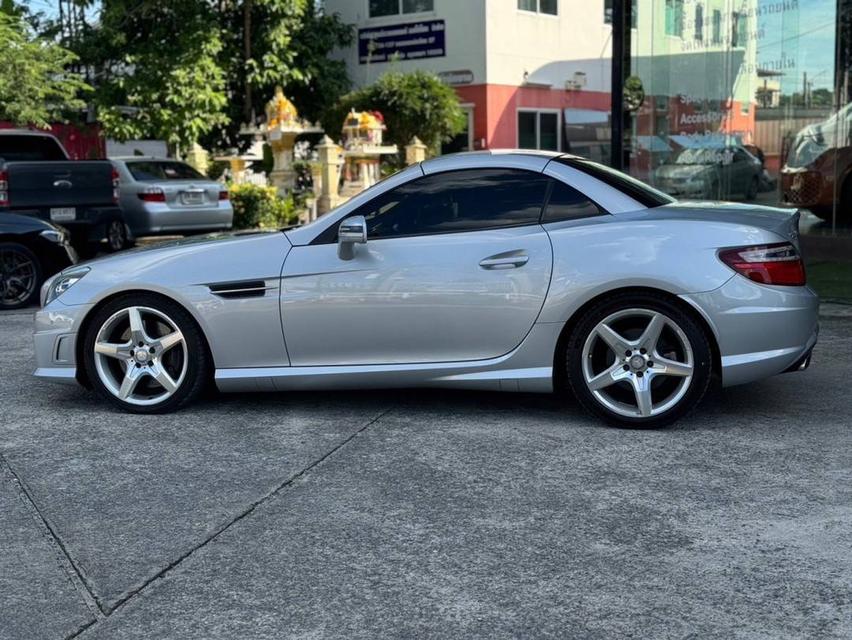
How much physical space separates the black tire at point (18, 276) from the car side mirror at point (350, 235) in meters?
5.96

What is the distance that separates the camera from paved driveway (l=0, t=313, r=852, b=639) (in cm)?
349

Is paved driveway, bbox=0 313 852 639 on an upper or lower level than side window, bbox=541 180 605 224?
lower

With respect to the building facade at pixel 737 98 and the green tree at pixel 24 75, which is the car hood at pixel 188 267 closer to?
the building facade at pixel 737 98

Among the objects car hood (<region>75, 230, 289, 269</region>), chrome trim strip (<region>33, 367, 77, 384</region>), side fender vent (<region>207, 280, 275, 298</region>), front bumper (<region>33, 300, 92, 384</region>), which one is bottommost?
chrome trim strip (<region>33, 367, 77, 384</region>)

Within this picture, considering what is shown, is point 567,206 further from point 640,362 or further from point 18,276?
point 18,276

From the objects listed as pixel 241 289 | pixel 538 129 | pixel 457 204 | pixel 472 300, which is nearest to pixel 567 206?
pixel 457 204

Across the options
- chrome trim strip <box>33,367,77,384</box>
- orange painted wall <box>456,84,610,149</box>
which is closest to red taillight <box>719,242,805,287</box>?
chrome trim strip <box>33,367,77,384</box>

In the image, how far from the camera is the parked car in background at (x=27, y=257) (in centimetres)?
1072

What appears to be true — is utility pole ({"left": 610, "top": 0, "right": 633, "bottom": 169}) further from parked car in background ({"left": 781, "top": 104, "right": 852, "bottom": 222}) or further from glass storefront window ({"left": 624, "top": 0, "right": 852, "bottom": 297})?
parked car in background ({"left": 781, "top": 104, "right": 852, "bottom": 222})

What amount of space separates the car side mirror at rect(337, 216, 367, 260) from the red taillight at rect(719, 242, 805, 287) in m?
1.84

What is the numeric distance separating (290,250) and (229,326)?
536 mm

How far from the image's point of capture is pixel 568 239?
5668mm

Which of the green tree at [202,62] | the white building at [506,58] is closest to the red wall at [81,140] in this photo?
the green tree at [202,62]

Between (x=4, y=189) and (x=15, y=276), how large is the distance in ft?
7.05
